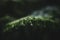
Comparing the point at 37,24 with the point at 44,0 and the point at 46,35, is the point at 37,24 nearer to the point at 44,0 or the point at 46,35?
the point at 46,35

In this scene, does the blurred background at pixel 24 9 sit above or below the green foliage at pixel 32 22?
above

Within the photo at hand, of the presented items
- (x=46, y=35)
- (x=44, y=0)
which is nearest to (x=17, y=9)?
(x=44, y=0)

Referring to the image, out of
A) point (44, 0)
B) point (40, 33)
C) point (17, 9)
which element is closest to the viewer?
point (40, 33)

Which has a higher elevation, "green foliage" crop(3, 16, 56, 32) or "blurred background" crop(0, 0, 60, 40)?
"blurred background" crop(0, 0, 60, 40)

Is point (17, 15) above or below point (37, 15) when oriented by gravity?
above

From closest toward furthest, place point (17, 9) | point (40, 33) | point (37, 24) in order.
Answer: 1. point (37, 24)
2. point (40, 33)
3. point (17, 9)

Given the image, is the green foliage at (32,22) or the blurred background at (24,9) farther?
the blurred background at (24,9)

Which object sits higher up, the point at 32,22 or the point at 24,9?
the point at 24,9

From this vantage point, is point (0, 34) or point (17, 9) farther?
point (17, 9)

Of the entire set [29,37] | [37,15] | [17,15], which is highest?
[17,15]

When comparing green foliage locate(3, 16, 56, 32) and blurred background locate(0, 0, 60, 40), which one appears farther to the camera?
blurred background locate(0, 0, 60, 40)

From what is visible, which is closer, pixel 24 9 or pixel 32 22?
pixel 32 22
